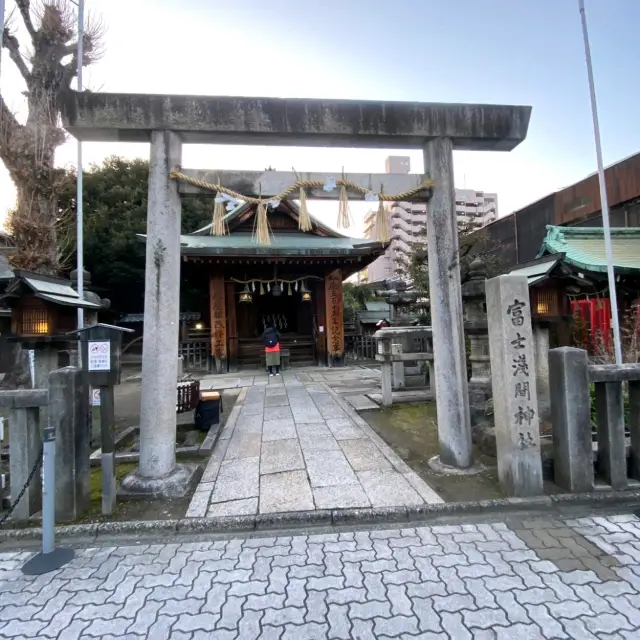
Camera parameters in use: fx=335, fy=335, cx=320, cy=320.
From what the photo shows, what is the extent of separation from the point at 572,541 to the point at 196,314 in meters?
16.9

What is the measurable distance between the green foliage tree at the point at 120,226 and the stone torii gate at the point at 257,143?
48.0 feet

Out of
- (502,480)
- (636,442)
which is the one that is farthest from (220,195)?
(636,442)

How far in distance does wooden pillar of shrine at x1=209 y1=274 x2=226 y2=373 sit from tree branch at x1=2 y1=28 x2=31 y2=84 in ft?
24.5

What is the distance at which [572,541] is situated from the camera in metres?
2.74

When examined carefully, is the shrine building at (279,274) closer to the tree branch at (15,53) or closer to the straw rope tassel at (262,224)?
the tree branch at (15,53)

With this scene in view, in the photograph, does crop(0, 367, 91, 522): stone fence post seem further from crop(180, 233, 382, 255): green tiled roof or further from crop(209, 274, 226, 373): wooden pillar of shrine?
crop(209, 274, 226, 373): wooden pillar of shrine

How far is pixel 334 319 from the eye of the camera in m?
14.3

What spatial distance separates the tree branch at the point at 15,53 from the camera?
6.98m

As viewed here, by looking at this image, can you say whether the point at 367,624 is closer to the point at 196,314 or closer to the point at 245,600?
the point at 245,600

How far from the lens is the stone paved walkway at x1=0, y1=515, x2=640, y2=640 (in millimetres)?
1983

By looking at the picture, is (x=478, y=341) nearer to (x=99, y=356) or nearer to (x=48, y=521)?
(x=99, y=356)

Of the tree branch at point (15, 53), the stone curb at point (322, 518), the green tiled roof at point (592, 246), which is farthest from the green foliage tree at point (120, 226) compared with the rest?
the stone curb at point (322, 518)

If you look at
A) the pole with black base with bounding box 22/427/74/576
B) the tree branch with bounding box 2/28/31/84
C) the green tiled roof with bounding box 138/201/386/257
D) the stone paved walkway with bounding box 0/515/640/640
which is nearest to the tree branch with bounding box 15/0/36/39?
the tree branch with bounding box 2/28/31/84

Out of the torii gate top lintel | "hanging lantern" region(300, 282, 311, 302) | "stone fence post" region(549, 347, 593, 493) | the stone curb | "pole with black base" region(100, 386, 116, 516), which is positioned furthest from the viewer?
"hanging lantern" region(300, 282, 311, 302)
